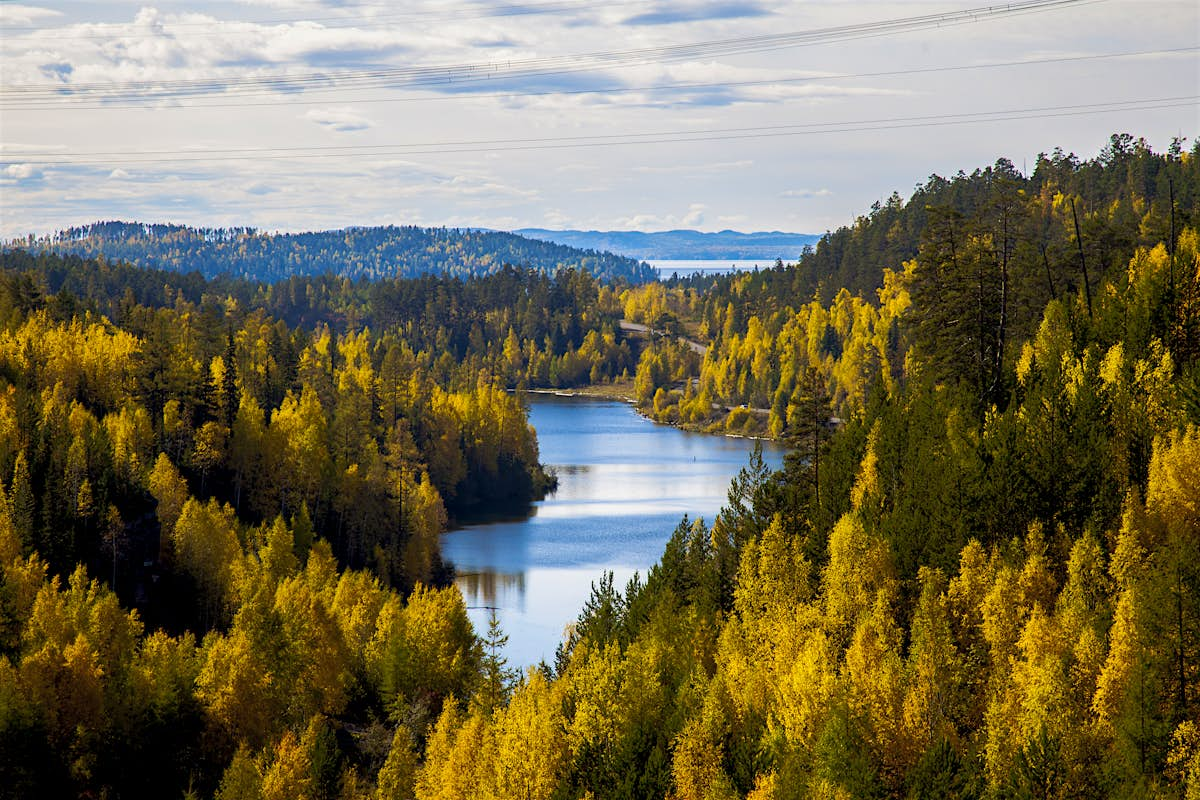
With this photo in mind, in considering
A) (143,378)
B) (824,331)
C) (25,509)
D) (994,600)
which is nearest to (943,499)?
(994,600)

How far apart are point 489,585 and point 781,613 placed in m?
45.5

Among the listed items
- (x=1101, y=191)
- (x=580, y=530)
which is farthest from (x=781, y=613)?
(x=1101, y=191)

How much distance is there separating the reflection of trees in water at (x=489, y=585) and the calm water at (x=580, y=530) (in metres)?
0.07

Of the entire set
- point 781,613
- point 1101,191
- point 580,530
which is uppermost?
point 1101,191

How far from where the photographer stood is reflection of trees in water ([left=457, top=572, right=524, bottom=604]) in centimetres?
8962

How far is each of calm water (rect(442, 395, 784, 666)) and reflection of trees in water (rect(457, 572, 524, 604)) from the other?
0.24ft

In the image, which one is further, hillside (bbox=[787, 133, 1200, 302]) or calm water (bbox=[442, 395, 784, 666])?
hillside (bbox=[787, 133, 1200, 302])

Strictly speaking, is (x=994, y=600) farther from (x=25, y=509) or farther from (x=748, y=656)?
(x=25, y=509)

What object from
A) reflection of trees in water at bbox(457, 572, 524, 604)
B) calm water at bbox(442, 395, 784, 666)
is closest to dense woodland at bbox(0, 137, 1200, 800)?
reflection of trees in water at bbox(457, 572, 524, 604)

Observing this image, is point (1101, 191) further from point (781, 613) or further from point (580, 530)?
point (781, 613)

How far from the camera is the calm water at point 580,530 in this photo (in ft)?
281

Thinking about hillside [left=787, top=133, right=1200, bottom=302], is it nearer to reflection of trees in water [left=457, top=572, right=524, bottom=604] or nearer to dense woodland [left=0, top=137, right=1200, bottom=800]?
dense woodland [left=0, top=137, right=1200, bottom=800]

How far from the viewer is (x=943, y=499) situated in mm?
48812

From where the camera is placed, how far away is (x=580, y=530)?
11075 centimetres
